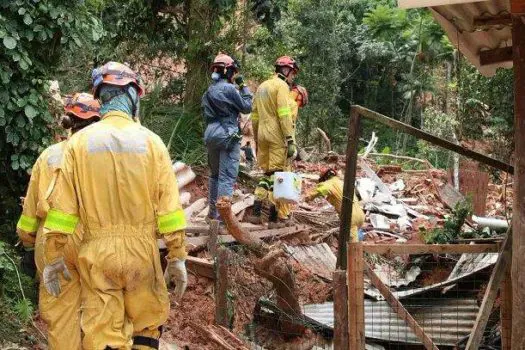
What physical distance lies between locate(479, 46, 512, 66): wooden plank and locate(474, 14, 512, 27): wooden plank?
134 cm

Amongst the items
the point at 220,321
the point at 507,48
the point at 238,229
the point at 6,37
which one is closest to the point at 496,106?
the point at 507,48

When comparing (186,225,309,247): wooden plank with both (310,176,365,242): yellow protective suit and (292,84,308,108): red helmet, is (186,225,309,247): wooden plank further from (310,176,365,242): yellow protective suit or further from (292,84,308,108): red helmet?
(292,84,308,108): red helmet

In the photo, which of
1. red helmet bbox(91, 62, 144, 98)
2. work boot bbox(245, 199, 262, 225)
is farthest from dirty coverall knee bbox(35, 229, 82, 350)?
work boot bbox(245, 199, 262, 225)

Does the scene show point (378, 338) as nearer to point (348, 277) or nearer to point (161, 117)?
point (348, 277)

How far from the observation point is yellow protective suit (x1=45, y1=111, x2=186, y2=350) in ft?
15.3

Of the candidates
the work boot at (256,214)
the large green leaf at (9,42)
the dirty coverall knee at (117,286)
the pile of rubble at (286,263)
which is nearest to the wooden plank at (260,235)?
the pile of rubble at (286,263)

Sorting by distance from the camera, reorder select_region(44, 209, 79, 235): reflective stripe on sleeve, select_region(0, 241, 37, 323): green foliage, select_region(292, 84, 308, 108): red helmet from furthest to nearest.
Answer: select_region(292, 84, 308, 108): red helmet, select_region(0, 241, 37, 323): green foliage, select_region(44, 209, 79, 235): reflective stripe on sleeve

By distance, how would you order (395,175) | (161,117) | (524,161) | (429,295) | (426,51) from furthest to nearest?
(426,51) < (395,175) < (161,117) < (429,295) < (524,161)

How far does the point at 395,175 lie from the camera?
16.0 metres

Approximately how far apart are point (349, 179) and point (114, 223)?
2324 millimetres

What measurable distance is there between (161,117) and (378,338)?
625cm

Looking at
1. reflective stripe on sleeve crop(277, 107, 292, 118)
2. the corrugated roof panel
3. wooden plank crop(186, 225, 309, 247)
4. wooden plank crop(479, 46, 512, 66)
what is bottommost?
the corrugated roof panel

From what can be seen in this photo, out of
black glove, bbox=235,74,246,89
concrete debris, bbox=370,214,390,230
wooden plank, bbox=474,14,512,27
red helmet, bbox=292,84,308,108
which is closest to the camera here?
wooden plank, bbox=474,14,512,27

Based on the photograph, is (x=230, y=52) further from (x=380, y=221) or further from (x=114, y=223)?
(x=114, y=223)
